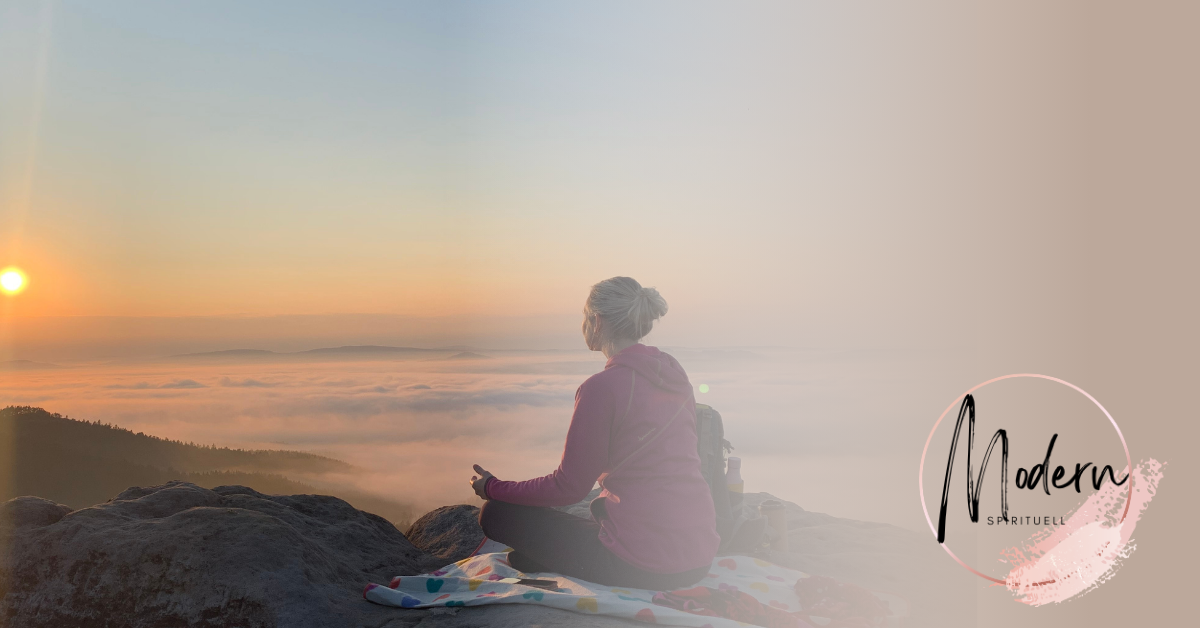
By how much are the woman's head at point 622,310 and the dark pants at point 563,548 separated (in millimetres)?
664

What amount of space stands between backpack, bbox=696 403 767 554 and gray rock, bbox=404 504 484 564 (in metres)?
1.27

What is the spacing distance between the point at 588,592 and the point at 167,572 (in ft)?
4.70

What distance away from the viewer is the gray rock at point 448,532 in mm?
3656

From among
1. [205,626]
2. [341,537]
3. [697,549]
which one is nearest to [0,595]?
[205,626]

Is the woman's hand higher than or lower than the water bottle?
higher

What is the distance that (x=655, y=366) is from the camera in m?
2.40

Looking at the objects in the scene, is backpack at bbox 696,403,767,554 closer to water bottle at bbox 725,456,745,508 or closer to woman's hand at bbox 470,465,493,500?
water bottle at bbox 725,456,745,508

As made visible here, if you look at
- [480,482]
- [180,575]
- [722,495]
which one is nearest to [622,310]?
[480,482]

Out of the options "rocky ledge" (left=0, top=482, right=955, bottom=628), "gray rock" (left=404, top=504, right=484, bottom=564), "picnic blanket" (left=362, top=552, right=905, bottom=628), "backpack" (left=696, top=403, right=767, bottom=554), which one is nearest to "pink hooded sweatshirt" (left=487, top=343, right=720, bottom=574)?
"picnic blanket" (left=362, top=552, right=905, bottom=628)

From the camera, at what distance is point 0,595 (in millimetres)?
2438

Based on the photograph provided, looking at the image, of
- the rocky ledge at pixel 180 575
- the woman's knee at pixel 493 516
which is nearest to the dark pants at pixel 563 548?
the woman's knee at pixel 493 516

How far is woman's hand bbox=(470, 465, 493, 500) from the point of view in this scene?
2615mm

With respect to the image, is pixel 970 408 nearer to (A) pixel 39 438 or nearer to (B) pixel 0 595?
(B) pixel 0 595

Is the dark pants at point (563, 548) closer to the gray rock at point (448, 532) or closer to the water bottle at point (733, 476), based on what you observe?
the water bottle at point (733, 476)
